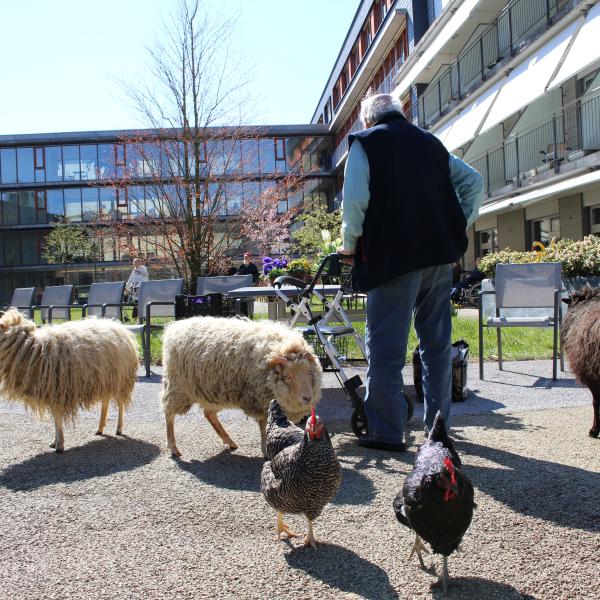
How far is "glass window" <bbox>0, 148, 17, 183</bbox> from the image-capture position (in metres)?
43.7

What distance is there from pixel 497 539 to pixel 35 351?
3.67 m

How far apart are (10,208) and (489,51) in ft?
117

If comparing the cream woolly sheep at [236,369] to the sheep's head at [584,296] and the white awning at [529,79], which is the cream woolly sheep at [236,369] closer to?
the sheep's head at [584,296]

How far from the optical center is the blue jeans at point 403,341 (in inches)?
169

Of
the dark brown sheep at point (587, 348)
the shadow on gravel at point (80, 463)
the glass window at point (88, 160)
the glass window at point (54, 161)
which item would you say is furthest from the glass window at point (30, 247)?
the dark brown sheep at point (587, 348)

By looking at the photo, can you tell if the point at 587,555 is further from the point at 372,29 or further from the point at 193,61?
the point at 372,29

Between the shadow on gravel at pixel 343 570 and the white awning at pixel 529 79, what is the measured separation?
15.0 metres

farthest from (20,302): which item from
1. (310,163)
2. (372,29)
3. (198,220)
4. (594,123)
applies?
(310,163)

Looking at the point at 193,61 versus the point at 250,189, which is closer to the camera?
the point at 193,61

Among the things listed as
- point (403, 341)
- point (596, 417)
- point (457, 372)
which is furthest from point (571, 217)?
point (403, 341)

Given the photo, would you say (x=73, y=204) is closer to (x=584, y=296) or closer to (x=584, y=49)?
(x=584, y=49)

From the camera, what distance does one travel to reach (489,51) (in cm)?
2170

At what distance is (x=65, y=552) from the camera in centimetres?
303

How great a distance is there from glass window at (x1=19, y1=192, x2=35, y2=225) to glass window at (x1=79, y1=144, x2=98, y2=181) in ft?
14.8
